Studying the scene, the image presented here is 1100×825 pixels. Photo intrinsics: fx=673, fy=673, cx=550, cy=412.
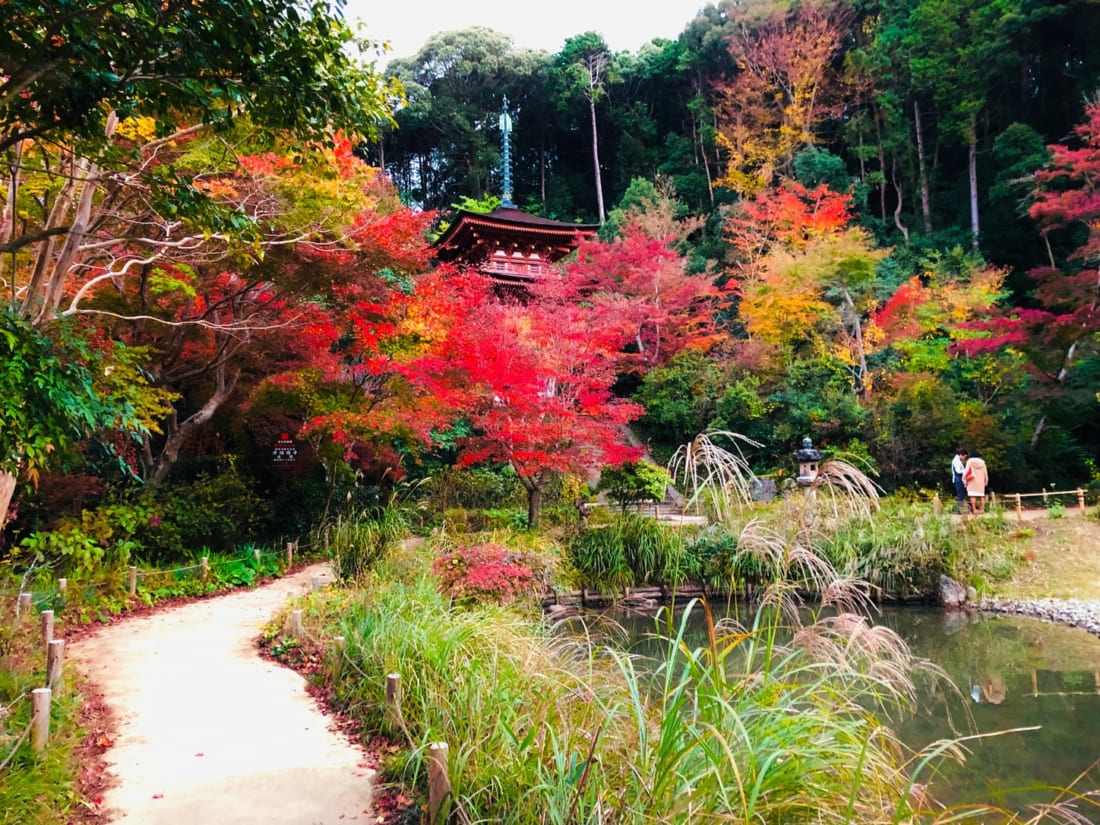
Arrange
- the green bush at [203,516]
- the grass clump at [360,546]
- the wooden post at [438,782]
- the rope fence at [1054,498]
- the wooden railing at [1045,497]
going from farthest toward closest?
the rope fence at [1054,498]
the wooden railing at [1045,497]
the green bush at [203,516]
the grass clump at [360,546]
the wooden post at [438,782]

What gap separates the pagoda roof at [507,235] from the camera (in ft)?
49.8

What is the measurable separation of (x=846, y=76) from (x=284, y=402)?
23063mm

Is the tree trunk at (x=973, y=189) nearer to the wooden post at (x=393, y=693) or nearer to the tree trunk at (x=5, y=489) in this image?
the wooden post at (x=393, y=693)

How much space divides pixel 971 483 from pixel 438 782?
1174cm

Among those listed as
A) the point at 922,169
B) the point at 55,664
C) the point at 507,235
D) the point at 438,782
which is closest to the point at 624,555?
the point at 55,664

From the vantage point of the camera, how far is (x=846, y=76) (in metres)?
23.6

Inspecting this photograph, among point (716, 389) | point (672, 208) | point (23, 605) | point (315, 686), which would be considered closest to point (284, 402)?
point (23, 605)

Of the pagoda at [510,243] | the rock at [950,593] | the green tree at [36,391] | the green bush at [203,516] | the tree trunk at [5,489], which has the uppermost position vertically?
the pagoda at [510,243]

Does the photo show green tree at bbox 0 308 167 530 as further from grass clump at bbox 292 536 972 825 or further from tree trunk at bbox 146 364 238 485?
tree trunk at bbox 146 364 238 485

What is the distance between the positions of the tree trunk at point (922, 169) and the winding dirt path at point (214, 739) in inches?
909

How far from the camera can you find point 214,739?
12.2 ft

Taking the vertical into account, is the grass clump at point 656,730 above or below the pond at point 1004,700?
above

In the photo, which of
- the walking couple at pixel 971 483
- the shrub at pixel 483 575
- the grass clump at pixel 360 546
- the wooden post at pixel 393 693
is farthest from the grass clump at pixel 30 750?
the walking couple at pixel 971 483

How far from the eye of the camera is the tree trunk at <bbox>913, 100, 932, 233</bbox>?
855 inches
